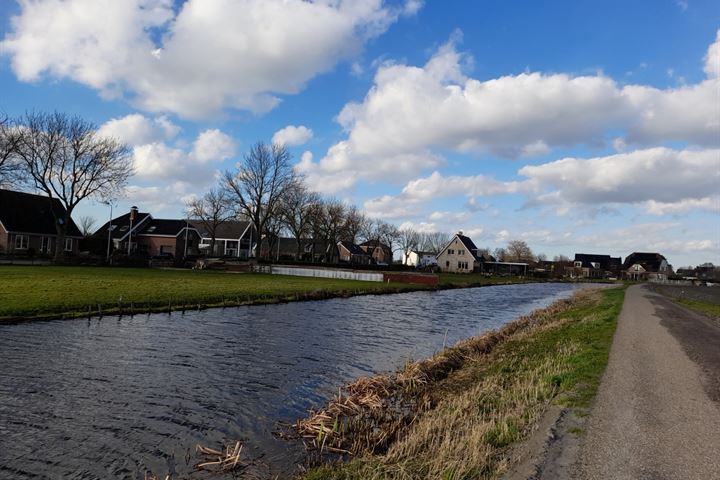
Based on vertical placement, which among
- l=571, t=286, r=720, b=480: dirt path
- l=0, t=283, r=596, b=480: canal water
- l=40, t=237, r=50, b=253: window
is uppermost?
l=40, t=237, r=50, b=253: window

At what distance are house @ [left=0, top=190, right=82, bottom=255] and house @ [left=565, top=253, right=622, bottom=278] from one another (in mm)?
113281

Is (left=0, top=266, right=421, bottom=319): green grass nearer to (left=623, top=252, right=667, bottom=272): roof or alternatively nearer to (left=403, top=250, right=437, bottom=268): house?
(left=403, top=250, right=437, bottom=268): house

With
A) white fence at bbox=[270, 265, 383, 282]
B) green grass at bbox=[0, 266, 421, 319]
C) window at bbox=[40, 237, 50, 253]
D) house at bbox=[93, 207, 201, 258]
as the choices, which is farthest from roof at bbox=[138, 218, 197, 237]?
green grass at bbox=[0, 266, 421, 319]

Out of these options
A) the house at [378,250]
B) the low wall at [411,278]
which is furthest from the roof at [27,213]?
the house at [378,250]

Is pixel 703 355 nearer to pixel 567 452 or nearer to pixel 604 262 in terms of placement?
pixel 567 452

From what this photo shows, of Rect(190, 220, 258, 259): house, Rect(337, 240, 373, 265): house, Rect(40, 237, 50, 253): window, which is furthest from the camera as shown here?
Rect(337, 240, 373, 265): house

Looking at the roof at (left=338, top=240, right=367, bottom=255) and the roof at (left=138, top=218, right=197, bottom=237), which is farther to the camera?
the roof at (left=338, top=240, right=367, bottom=255)

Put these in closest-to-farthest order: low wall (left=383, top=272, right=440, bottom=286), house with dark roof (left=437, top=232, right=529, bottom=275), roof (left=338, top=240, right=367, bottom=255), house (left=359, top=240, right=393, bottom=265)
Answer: low wall (left=383, top=272, right=440, bottom=286)
house with dark roof (left=437, top=232, right=529, bottom=275)
house (left=359, top=240, right=393, bottom=265)
roof (left=338, top=240, right=367, bottom=255)

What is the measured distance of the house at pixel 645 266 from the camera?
138 m

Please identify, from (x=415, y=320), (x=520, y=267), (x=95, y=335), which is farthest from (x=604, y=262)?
(x=95, y=335)

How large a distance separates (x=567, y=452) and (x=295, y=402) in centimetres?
552

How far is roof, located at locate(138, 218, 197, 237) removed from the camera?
77.5 meters

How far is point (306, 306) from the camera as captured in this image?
27.2 meters

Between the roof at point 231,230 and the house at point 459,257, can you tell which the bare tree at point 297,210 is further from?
the house at point 459,257
